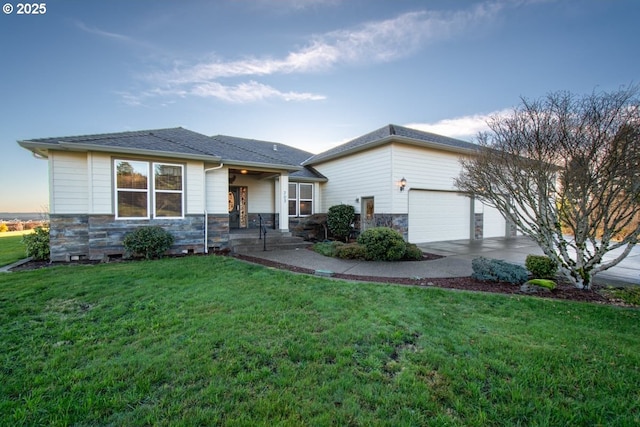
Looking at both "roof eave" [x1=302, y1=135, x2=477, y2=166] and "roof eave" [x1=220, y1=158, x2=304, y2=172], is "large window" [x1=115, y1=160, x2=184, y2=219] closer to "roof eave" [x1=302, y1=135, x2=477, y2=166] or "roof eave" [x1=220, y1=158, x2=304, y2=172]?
"roof eave" [x1=220, y1=158, x2=304, y2=172]

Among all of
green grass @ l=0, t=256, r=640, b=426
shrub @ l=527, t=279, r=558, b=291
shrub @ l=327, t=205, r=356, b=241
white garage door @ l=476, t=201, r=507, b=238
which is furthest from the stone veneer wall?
white garage door @ l=476, t=201, r=507, b=238

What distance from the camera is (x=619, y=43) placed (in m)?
7.80

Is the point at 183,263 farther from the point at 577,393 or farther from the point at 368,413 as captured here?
the point at 577,393

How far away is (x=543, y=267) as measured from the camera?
5.74m

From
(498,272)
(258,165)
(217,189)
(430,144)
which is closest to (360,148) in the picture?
(430,144)

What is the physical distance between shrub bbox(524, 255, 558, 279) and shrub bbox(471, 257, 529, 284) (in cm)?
23

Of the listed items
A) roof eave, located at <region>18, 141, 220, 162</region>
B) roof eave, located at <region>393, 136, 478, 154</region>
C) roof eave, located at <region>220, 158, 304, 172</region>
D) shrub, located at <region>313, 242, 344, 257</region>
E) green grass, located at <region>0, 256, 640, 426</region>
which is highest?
roof eave, located at <region>393, 136, 478, 154</region>

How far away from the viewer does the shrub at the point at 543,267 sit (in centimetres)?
572

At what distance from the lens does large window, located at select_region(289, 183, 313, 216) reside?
1379 cm

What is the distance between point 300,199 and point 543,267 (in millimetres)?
10346

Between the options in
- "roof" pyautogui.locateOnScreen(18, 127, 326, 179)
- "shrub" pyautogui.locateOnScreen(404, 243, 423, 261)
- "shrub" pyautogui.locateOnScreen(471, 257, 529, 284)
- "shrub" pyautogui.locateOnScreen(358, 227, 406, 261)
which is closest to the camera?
"shrub" pyautogui.locateOnScreen(471, 257, 529, 284)

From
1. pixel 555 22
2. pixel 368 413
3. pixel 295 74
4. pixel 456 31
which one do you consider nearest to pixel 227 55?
pixel 295 74

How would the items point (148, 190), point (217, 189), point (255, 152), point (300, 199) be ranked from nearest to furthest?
point (148, 190)
point (217, 189)
point (255, 152)
point (300, 199)

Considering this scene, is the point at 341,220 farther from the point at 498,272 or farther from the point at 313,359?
the point at 313,359
